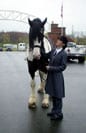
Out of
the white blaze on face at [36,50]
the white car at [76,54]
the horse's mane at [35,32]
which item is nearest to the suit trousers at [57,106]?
the white blaze on face at [36,50]

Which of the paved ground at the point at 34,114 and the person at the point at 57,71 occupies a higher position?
the person at the point at 57,71

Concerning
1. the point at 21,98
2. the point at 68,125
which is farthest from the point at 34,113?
the point at 21,98

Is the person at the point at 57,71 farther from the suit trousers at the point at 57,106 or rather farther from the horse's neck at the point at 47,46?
the horse's neck at the point at 47,46

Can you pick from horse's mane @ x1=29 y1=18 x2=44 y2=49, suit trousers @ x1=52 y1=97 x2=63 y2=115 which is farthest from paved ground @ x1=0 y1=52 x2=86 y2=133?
horse's mane @ x1=29 y1=18 x2=44 y2=49

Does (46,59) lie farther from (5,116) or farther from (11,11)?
(11,11)

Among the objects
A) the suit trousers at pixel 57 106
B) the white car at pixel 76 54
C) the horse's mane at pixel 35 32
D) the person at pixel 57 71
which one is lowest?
the white car at pixel 76 54

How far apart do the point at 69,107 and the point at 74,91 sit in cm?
289

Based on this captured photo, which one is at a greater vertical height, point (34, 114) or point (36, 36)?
point (36, 36)

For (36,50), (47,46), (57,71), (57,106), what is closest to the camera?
(57,71)

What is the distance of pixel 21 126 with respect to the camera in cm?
789

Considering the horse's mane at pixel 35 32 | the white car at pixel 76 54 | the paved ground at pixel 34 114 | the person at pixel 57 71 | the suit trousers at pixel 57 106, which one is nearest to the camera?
the paved ground at pixel 34 114

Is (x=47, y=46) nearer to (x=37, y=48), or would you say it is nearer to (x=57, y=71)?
(x=37, y=48)

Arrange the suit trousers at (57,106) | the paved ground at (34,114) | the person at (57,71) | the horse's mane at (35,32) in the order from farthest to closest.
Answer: the horse's mane at (35,32) → the suit trousers at (57,106) → the person at (57,71) → the paved ground at (34,114)

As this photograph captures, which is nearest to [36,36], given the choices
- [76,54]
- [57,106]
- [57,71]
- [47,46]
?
[47,46]
